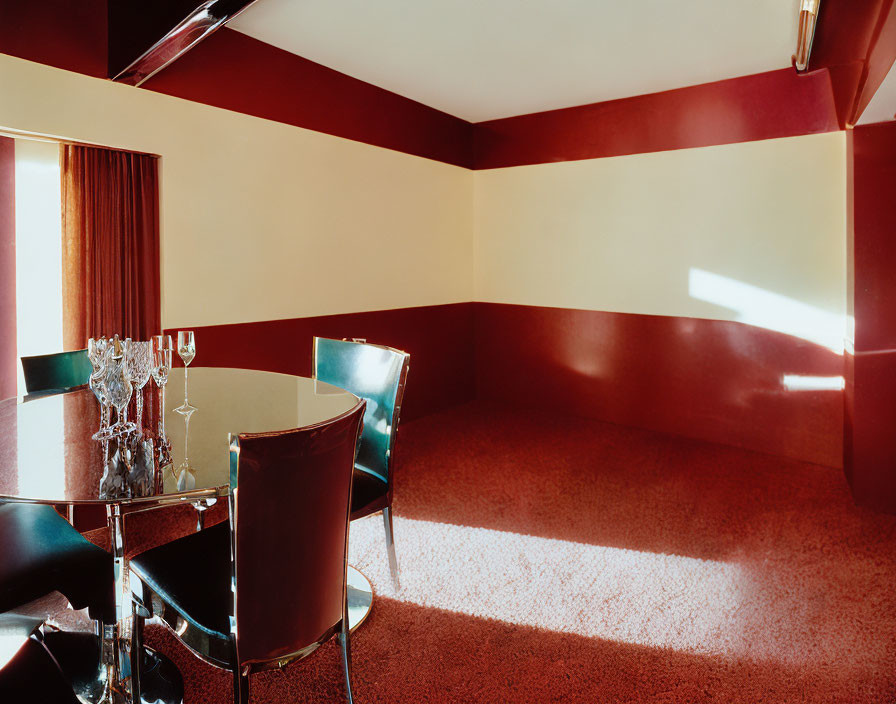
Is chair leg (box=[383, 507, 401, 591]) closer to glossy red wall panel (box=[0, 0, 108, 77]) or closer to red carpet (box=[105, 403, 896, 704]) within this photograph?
red carpet (box=[105, 403, 896, 704])

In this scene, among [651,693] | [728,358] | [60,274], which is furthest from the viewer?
[728,358]

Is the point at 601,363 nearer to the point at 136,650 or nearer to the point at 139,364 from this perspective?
the point at 139,364

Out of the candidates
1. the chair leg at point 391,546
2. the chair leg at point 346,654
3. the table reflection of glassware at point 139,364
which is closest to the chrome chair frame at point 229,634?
the chair leg at point 346,654

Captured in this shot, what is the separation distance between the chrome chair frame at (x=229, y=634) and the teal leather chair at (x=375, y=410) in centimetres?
63

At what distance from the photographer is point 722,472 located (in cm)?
383

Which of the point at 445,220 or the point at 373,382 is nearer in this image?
the point at 373,382

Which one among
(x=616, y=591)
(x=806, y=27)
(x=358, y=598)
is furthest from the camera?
(x=806, y=27)

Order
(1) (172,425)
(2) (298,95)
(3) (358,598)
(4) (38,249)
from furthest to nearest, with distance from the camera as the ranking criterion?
(2) (298,95) < (4) (38,249) < (3) (358,598) < (1) (172,425)

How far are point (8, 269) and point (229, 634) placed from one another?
2336 mm

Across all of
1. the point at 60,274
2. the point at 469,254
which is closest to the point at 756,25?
the point at 469,254

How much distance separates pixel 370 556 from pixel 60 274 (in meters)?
2.04

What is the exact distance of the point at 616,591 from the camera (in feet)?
8.04

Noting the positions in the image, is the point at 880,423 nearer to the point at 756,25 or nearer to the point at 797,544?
the point at 797,544

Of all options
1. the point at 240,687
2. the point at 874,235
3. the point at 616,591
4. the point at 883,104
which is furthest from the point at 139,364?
the point at 874,235
